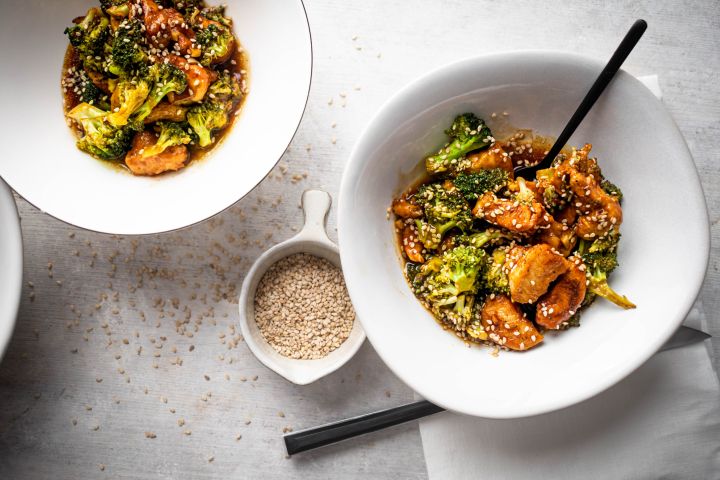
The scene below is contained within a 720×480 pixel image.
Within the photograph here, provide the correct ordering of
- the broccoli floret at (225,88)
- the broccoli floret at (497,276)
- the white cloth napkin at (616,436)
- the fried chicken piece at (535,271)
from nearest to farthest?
the fried chicken piece at (535,271)
the broccoli floret at (497,276)
the broccoli floret at (225,88)
the white cloth napkin at (616,436)

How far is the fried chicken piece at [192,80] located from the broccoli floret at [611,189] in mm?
1509

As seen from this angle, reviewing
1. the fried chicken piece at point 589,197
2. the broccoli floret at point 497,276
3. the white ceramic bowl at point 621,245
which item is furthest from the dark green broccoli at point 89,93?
the fried chicken piece at point 589,197

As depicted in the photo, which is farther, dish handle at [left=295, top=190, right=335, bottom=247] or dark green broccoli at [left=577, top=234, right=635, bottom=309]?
dish handle at [left=295, top=190, right=335, bottom=247]

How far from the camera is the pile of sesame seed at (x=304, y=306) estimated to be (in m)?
2.30

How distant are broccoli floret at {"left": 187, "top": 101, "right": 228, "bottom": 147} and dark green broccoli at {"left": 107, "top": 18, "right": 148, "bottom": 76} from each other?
22cm

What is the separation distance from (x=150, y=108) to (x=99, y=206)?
1.36 feet

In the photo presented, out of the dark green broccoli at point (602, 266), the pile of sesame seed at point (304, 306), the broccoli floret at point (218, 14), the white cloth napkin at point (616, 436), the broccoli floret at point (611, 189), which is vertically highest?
the broccoli floret at point (218, 14)

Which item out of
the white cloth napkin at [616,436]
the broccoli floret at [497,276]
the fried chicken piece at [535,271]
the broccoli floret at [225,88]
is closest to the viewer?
the fried chicken piece at [535,271]

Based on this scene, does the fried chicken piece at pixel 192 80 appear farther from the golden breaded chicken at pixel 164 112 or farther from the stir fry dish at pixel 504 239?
the stir fry dish at pixel 504 239

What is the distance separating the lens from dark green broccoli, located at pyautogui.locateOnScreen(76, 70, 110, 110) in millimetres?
2078

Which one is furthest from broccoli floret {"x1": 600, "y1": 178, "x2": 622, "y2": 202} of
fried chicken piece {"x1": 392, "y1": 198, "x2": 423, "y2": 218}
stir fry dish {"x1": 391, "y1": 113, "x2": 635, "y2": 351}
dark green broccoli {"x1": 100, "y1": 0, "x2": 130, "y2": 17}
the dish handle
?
dark green broccoli {"x1": 100, "y1": 0, "x2": 130, "y2": 17}

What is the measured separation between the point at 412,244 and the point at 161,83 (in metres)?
1.09

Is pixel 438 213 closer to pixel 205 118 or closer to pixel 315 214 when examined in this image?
pixel 315 214

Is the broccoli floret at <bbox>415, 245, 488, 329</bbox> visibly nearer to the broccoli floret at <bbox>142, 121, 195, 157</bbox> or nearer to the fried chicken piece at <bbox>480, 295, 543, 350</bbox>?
the fried chicken piece at <bbox>480, 295, 543, 350</bbox>
